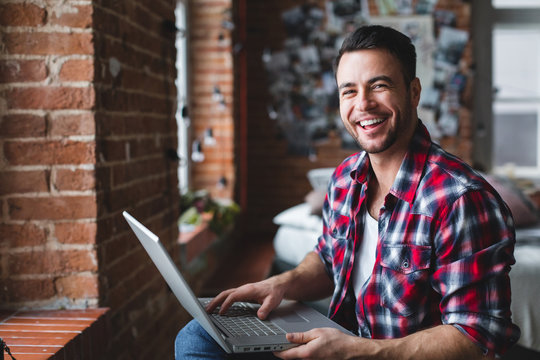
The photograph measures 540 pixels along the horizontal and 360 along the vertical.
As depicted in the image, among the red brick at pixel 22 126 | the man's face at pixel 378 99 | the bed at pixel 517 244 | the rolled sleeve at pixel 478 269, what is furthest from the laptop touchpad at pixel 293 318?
the bed at pixel 517 244

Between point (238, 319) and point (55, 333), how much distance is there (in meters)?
0.52

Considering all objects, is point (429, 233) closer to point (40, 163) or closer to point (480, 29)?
point (40, 163)

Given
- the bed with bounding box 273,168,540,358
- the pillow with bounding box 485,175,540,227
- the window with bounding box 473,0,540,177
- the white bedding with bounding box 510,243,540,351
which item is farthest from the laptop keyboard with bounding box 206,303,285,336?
the window with bounding box 473,0,540,177

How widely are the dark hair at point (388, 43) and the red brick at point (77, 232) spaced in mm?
909

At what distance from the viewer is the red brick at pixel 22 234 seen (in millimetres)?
1695

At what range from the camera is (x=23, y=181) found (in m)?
1.68

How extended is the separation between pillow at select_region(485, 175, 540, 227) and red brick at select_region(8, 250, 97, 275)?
2.27 meters

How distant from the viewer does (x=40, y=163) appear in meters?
1.69

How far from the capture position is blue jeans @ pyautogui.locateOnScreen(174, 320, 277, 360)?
1.46 meters

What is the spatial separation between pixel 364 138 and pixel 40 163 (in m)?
0.94

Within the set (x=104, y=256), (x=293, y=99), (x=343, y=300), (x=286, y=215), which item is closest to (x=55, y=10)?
(x=104, y=256)

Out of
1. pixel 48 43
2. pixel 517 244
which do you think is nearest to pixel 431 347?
pixel 48 43

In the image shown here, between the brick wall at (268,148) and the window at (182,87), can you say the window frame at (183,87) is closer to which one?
the window at (182,87)

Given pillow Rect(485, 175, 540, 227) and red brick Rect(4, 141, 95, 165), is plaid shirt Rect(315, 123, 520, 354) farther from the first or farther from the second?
pillow Rect(485, 175, 540, 227)
